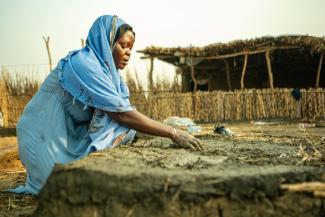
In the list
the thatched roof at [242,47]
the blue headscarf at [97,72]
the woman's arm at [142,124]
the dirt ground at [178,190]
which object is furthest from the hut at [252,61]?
the dirt ground at [178,190]

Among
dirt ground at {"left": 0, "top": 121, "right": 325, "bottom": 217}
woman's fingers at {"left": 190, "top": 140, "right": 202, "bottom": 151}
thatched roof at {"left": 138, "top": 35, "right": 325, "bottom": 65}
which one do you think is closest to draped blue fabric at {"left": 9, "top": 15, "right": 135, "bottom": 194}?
woman's fingers at {"left": 190, "top": 140, "right": 202, "bottom": 151}

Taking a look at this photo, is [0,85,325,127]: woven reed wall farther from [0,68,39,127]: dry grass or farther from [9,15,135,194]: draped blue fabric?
[9,15,135,194]: draped blue fabric

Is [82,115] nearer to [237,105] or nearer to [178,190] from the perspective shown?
[178,190]

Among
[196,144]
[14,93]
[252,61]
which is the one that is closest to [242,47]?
[252,61]

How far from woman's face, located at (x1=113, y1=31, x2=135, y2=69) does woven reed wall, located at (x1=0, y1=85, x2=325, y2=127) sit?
9827 millimetres

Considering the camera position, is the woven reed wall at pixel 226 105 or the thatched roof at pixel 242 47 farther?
the woven reed wall at pixel 226 105

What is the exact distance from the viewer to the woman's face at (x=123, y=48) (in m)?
3.05

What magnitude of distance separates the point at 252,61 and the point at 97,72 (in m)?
13.5

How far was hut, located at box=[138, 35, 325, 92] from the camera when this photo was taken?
12.6 m

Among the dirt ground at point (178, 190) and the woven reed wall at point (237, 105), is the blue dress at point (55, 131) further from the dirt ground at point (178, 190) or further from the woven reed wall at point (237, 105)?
the woven reed wall at point (237, 105)

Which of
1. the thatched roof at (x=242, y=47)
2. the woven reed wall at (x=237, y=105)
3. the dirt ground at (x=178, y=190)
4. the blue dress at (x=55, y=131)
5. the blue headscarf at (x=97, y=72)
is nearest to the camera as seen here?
the dirt ground at (x=178, y=190)

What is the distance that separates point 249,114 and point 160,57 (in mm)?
3921

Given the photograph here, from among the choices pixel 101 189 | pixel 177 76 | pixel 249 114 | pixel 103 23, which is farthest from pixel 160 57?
pixel 101 189

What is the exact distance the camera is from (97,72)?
262 cm
